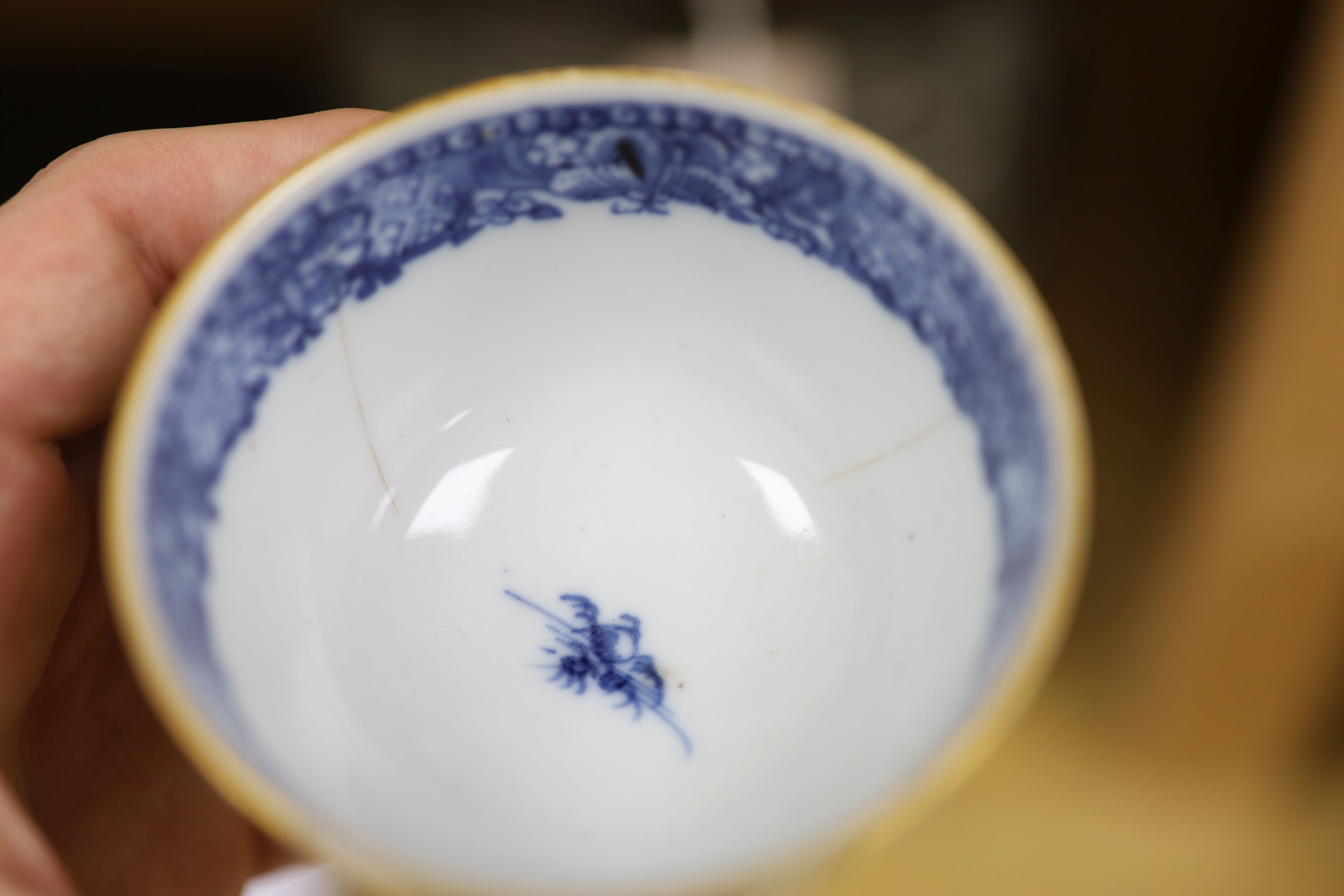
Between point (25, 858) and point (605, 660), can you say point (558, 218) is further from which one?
point (25, 858)

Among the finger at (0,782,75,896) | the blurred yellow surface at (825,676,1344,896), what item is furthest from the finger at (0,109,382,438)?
the blurred yellow surface at (825,676,1344,896)

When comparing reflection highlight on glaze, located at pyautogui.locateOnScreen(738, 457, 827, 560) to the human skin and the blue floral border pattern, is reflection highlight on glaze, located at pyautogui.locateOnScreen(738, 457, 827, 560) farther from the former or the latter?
the human skin

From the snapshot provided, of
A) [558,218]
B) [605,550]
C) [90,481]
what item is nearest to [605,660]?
[605,550]

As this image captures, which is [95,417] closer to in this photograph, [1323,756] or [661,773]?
[661,773]

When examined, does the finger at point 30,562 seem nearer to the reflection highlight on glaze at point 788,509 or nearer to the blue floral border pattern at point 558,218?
the blue floral border pattern at point 558,218

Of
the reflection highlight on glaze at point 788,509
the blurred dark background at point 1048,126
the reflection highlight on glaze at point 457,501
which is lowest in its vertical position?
the reflection highlight on glaze at point 457,501

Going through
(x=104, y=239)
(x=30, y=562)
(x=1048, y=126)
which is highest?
(x=1048, y=126)

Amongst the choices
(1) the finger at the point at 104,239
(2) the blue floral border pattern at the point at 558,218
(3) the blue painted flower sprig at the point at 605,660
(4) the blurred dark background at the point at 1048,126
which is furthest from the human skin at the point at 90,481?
(4) the blurred dark background at the point at 1048,126
